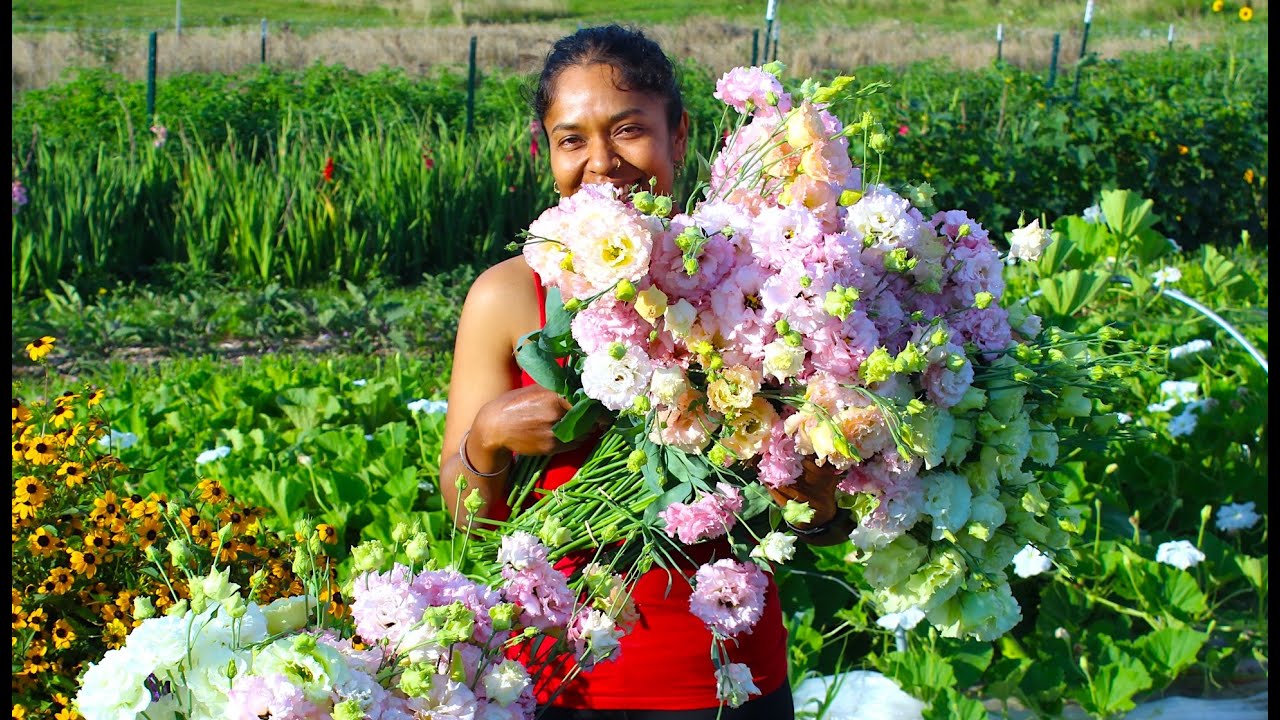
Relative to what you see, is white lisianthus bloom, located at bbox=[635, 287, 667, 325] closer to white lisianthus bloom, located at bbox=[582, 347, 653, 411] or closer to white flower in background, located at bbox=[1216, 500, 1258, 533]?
white lisianthus bloom, located at bbox=[582, 347, 653, 411]

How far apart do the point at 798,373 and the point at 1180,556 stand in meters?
1.93

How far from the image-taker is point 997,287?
1.43 meters

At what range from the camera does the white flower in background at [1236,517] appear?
10.6 feet

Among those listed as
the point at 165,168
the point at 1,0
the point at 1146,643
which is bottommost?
the point at 1146,643

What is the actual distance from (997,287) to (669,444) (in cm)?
43

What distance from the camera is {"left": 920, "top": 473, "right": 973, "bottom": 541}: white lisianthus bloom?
1.42 meters

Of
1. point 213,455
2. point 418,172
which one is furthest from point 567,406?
point 418,172

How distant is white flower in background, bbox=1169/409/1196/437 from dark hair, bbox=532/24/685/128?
7.45ft

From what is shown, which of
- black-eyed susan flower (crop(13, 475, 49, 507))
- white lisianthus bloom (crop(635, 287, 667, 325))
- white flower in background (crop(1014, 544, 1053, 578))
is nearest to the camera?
white lisianthus bloom (crop(635, 287, 667, 325))

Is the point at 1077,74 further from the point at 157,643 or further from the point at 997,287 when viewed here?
the point at 157,643

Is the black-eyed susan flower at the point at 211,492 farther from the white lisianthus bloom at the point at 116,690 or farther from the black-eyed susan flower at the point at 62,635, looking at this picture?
the white lisianthus bloom at the point at 116,690

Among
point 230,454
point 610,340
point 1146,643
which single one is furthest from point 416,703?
point 230,454

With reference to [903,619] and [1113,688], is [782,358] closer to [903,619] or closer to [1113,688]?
[903,619]

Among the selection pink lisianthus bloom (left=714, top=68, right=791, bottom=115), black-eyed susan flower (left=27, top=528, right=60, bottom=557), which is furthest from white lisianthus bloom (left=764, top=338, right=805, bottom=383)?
black-eyed susan flower (left=27, top=528, right=60, bottom=557)
